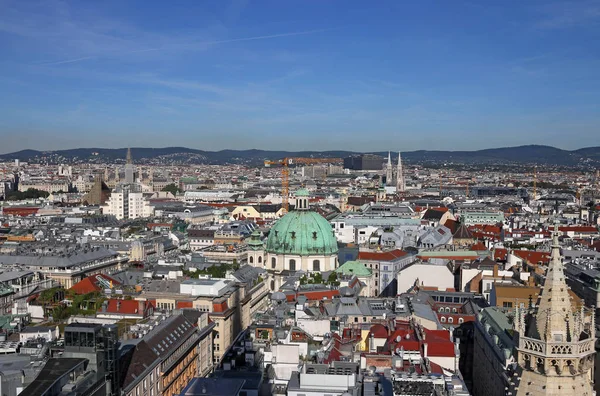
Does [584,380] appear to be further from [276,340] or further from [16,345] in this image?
[16,345]

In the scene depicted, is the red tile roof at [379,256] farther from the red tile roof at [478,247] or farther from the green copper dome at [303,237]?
the red tile roof at [478,247]

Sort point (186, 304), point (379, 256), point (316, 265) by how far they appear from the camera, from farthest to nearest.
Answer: point (379, 256) → point (316, 265) → point (186, 304)

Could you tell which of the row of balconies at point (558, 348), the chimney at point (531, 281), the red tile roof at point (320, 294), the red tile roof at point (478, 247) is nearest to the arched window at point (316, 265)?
the red tile roof at point (320, 294)

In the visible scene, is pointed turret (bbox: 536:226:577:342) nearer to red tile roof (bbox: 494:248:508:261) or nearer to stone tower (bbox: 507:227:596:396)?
stone tower (bbox: 507:227:596:396)

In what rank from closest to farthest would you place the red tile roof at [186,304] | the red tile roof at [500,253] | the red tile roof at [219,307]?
the red tile roof at [219,307] < the red tile roof at [186,304] < the red tile roof at [500,253]

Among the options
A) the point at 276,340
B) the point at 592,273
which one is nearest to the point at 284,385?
the point at 276,340

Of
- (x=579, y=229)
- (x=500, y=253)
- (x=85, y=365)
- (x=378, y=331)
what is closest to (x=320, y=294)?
(x=378, y=331)

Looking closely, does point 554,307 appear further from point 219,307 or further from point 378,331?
point 219,307
